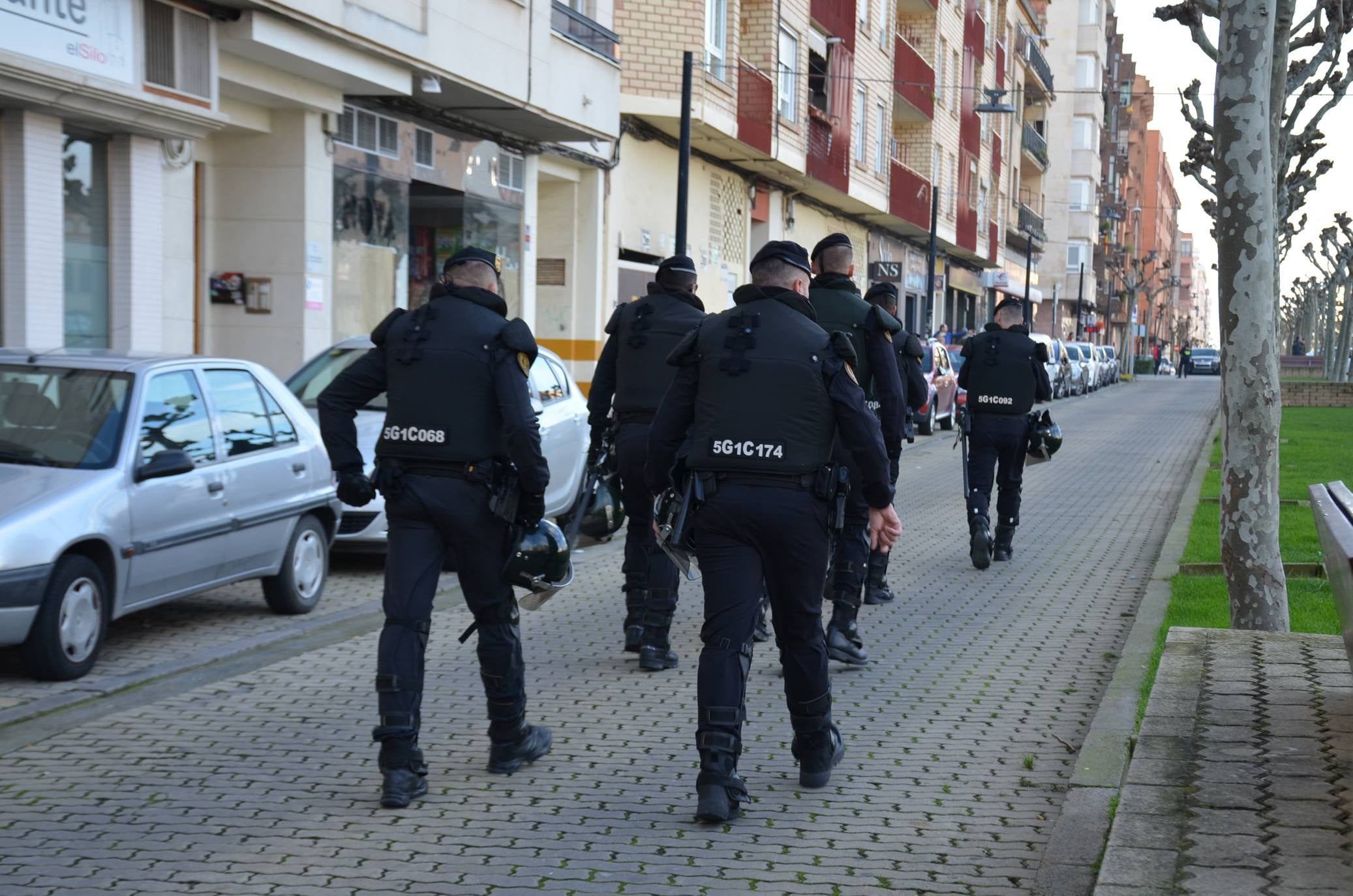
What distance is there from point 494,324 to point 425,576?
91 cm

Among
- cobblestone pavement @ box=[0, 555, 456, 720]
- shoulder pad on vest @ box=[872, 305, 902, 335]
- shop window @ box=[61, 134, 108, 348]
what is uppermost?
shop window @ box=[61, 134, 108, 348]

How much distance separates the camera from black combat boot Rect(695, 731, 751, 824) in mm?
5297

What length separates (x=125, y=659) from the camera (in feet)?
26.4

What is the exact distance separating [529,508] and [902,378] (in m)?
2.95

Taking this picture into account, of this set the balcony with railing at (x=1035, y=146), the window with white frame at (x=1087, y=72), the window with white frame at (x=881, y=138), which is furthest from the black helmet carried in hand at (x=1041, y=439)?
the window with white frame at (x=1087, y=72)

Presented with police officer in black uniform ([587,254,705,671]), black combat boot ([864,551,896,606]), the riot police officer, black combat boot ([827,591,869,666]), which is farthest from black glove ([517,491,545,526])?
black combat boot ([864,551,896,606])

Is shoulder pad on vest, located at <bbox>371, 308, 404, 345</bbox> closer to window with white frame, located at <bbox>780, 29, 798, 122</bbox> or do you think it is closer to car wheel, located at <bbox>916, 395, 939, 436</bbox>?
car wheel, located at <bbox>916, 395, 939, 436</bbox>

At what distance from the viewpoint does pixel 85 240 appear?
47.3 ft

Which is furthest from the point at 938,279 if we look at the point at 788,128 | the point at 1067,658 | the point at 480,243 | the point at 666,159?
the point at 1067,658

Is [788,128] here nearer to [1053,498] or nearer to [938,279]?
[1053,498]

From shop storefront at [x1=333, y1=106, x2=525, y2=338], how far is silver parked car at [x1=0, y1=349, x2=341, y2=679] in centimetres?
823

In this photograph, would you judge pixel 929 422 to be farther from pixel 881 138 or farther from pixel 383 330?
pixel 383 330

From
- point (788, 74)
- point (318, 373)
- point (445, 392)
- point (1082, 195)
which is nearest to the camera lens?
point (445, 392)

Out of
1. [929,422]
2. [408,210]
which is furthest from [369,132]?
[929,422]
